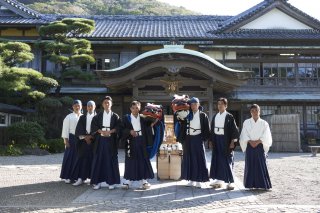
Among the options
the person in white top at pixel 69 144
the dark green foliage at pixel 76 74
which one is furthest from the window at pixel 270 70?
the person in white top at pixel 69 144

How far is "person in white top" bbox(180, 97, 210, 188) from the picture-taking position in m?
7.23

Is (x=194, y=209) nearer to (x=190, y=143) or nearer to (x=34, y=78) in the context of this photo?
(x=190, y=143)

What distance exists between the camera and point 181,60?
14.5 m

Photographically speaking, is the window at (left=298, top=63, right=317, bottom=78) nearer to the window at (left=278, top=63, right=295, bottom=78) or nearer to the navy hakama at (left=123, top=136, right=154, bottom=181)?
the window at (left=278, top=63, right=295, bottom=78)

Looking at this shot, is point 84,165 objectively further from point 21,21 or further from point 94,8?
point 94,8

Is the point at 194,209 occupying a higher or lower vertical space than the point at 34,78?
lower

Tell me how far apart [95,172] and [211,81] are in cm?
903

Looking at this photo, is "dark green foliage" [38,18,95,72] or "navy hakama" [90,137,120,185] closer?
"navy hakama" [90,137,120,185]

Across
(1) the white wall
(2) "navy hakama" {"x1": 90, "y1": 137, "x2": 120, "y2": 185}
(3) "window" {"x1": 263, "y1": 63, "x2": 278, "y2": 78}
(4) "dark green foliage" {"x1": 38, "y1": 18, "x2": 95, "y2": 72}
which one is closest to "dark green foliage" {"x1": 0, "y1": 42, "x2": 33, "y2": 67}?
(4) "dark green foliage" {"x1": 38, "y1": 18, "x2": 95, "y2": 72}

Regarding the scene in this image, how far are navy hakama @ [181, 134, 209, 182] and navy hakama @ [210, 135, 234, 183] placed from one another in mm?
190

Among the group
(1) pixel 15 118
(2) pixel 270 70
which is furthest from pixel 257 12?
(1) pixel 15 118

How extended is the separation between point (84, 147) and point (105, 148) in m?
0.63

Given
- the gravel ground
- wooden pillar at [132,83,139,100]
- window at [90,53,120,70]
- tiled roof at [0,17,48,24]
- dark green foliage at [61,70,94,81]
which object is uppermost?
tiled roof at [0,17,48,24]

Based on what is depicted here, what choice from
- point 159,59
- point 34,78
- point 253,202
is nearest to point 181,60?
point 159,59
